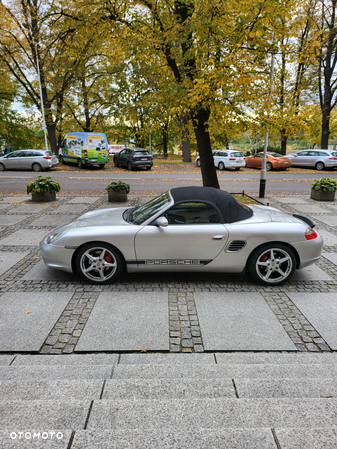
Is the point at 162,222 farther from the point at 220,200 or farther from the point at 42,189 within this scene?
the point at 42,189

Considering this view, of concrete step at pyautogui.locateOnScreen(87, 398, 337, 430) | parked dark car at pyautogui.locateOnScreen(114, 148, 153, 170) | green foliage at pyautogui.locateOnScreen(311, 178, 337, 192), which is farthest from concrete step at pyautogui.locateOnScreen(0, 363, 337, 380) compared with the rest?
parked dark car at pyautogui.locateOnScreen(114, 148, 153, 170)

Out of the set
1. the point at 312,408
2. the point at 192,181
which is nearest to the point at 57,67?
the point at 192,181

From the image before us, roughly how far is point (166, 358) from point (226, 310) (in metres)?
1.23

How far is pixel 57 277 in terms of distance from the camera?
16.9ft

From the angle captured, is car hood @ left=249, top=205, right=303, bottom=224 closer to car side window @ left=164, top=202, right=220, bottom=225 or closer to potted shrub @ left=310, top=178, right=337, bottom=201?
car side window @ left=164, top=202, right=220, bottom=225

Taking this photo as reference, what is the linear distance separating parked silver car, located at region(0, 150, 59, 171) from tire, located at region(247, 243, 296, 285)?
2105cm

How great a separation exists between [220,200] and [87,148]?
20531 mm

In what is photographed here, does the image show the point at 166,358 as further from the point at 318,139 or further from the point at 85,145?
the point at 318,139

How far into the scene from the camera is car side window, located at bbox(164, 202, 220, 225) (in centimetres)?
475

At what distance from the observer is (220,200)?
495 centimetres

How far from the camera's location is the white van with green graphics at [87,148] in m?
23.6

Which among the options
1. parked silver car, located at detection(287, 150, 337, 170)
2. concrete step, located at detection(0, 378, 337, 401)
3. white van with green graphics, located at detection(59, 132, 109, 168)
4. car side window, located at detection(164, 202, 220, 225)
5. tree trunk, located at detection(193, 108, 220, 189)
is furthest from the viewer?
parked silver car, located at detection(287, 150, 337, 170)

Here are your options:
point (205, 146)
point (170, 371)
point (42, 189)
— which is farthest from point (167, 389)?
point (42, 189)

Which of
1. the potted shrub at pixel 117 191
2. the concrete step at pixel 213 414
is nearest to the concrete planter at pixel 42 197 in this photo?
the potted shrub at pixel 117 191
